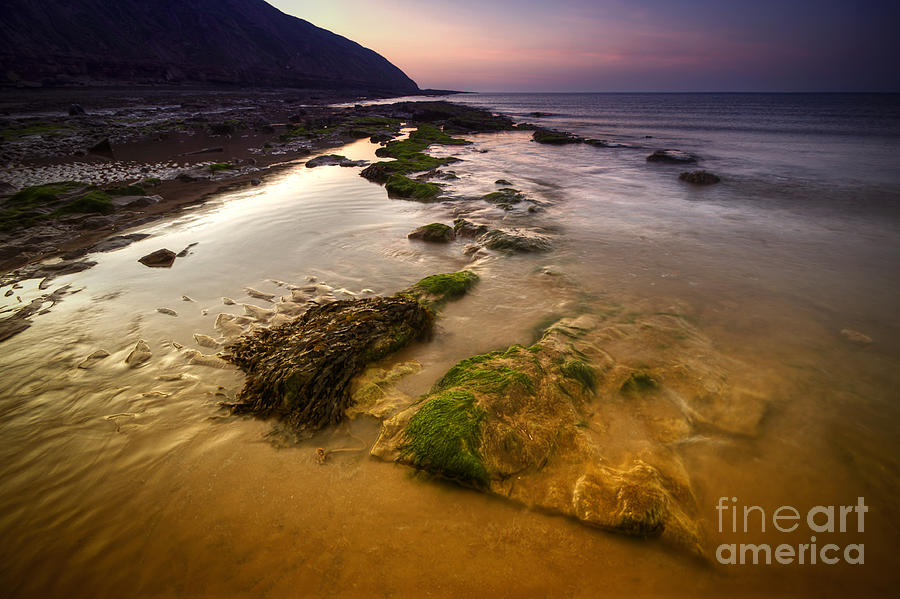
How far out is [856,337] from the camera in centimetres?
464

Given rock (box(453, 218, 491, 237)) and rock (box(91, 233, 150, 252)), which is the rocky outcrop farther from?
rock (box(453, 218, 491, 237))

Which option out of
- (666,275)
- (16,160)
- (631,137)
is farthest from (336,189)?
(631,137)

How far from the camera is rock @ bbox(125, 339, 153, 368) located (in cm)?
400

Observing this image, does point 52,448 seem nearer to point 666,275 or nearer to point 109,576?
point 109,576

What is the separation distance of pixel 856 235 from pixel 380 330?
11.6 m

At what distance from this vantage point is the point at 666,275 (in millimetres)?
6434

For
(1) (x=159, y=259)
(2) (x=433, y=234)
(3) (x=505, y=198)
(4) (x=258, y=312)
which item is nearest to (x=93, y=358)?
(4) (x=258, y=312)

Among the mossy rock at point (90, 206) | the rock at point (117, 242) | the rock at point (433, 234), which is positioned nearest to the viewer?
the rock at point (117, 242)

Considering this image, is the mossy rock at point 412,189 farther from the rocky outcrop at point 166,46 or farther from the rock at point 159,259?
the rocky outcrop at point 166,46

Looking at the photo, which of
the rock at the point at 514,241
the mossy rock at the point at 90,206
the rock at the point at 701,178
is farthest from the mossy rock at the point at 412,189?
the rock at the point at 701,178

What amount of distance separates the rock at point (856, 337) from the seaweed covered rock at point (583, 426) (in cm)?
195

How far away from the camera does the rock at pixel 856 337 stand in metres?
4.55

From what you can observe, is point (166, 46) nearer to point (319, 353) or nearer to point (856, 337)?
point (319, 353)

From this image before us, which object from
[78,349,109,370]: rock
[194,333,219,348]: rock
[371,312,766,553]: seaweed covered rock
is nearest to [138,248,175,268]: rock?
[78,349,109,370]: rock
